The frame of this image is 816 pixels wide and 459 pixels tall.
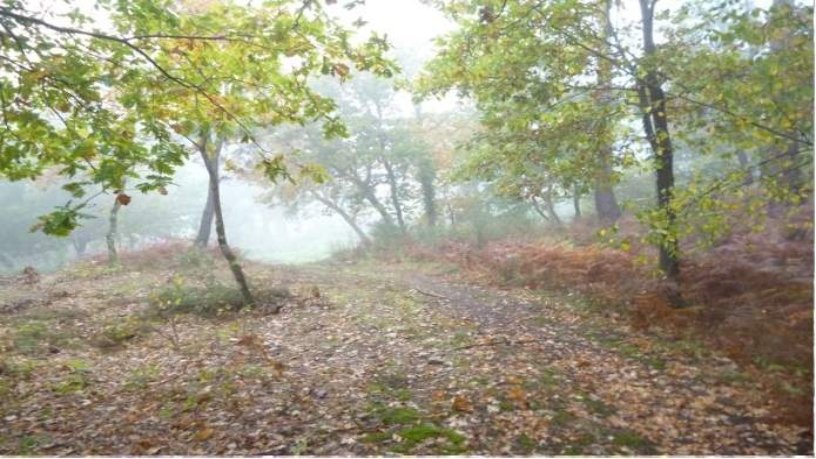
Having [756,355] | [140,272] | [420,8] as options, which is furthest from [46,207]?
[756,355]

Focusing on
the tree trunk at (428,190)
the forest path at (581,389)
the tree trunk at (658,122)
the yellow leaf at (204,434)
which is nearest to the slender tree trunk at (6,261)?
the tree trunk at (428,190)

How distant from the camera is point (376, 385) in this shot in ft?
20.0

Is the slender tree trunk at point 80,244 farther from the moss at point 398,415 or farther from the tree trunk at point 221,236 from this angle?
the moss at point 398,415

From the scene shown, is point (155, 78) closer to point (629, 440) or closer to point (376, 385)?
point (376, 385)

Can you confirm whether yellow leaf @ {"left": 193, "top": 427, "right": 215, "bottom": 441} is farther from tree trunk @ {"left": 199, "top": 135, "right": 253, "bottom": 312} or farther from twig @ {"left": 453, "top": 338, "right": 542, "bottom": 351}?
tree trunk @ {"left": 199, "top": 135, "right": 253, "bottom": 312}

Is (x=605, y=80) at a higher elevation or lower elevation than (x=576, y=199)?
higher

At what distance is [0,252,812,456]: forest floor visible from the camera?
185 inches

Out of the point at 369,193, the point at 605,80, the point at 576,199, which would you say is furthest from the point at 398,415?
A: the point at 369,193

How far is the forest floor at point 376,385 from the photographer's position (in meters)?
4.70

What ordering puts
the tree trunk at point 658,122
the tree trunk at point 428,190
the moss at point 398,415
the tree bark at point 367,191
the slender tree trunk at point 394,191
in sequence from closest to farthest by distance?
the moss at point 398,415 → the tree trunk at point 658,122 → the tree trunk at point 428,190 → the slender tree trunk at point 394,191 → the tree bark at point 367,191

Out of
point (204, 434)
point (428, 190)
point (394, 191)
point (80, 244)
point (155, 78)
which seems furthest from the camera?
point (80, 244)

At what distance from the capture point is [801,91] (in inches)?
229

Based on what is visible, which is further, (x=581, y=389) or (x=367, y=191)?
(x=367, y=191)

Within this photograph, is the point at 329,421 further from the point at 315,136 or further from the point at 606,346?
the point at 315,136
